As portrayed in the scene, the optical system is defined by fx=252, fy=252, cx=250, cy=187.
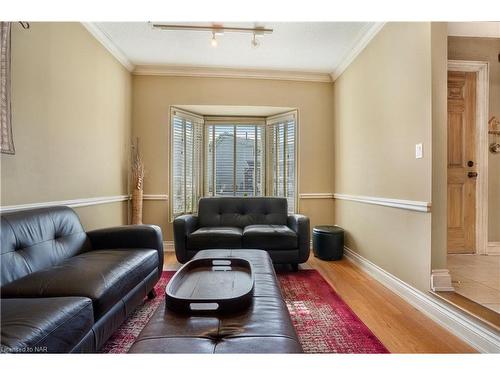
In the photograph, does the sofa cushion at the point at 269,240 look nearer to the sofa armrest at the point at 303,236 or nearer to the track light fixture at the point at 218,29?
the sofa armrest at the point at 303,236

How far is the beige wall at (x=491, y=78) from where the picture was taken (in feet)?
9.11

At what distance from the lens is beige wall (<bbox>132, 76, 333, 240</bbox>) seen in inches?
147

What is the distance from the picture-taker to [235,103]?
12.5 feet

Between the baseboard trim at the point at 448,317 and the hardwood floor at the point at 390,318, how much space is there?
0.04 metres

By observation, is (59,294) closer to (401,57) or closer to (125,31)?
(125,31)

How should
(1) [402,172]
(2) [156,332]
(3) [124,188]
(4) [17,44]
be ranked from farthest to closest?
(3) [124,188], (1) [402,172], (4) [17,44], (2) [156,332]

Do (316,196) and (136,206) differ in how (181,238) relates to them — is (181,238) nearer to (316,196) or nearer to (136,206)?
(136,206)

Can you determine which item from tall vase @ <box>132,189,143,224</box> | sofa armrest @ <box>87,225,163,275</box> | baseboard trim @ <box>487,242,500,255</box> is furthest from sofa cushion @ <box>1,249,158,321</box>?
baseboard trim @ <box>487,242,500,255</box>

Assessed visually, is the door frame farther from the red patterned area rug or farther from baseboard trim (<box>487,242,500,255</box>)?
the red patterned area rug

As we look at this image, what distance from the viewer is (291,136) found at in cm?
399

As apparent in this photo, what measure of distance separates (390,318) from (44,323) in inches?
80.8

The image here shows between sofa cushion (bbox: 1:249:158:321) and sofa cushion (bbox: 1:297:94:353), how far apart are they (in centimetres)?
8

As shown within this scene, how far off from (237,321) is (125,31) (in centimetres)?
321
